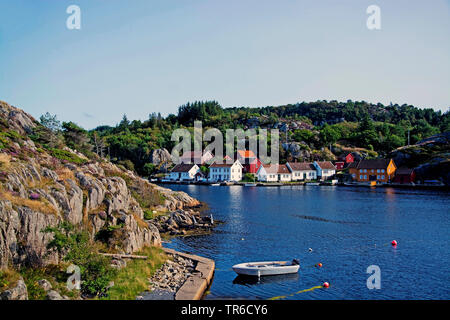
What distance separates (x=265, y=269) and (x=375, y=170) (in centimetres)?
10332

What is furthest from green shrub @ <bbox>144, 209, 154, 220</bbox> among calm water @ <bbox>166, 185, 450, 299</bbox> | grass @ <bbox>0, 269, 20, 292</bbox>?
grass @ <bbox>0, 269, 20, 292</bbox>

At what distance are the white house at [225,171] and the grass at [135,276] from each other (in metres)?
102

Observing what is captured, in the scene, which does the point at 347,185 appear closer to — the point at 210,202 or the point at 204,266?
the point at 210,202

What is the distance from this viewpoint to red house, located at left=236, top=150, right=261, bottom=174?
13575 centimetres

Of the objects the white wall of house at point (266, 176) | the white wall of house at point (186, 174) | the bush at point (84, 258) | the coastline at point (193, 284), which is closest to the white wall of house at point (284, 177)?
the white wall of house at point (266, 176)

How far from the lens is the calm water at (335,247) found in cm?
2583

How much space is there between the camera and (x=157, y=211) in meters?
52.5

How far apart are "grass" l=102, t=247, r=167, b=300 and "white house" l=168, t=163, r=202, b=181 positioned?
355 feet

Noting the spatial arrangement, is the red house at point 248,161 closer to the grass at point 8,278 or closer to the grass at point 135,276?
the grass at point 135,276

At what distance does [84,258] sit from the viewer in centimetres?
2281

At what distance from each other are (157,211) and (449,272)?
118 feet

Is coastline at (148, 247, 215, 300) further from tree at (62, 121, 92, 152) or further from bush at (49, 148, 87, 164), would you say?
tree at (62, 121, 92, 152)
